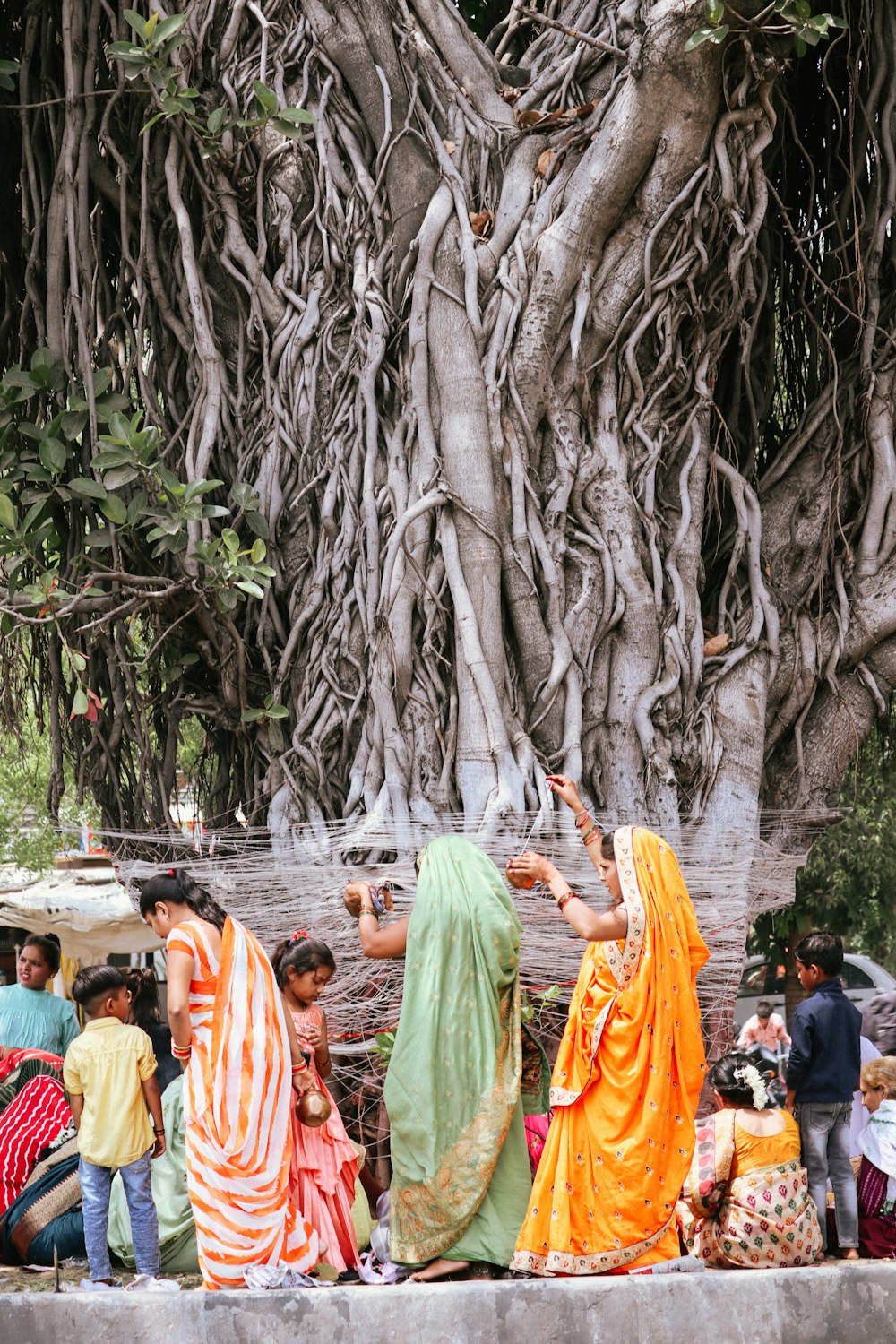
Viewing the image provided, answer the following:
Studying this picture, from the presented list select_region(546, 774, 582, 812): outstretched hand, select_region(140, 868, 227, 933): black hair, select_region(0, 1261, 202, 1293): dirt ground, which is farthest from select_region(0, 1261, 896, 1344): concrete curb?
select_region(546, 774, 582, 812): outstretched hand

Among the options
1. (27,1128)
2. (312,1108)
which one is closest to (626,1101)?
(312,1108)

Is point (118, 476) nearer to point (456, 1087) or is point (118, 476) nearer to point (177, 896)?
point (177, 896)

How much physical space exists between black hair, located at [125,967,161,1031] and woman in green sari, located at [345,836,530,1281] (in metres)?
1.80

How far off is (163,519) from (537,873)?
69.6 inches

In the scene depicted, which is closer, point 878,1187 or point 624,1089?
point 624,1089

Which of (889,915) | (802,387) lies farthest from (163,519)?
(889,915)

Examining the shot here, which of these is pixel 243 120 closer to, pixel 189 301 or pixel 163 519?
pixel 189 301

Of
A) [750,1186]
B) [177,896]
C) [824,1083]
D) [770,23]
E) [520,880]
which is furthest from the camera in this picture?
[770,23]

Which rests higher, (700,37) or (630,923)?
(700,37)

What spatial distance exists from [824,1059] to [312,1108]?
62.1 inches

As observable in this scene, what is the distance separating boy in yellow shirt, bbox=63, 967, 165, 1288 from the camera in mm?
3701

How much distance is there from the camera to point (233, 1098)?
3.20 m

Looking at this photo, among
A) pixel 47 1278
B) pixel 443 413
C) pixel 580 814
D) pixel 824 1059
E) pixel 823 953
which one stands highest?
pixel 443 413

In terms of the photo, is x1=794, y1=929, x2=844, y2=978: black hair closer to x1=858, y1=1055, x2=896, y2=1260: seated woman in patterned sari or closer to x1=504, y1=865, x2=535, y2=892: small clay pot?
x1=858, y1=1055, x2=896, y2=1260: seated woman in patterned sari
